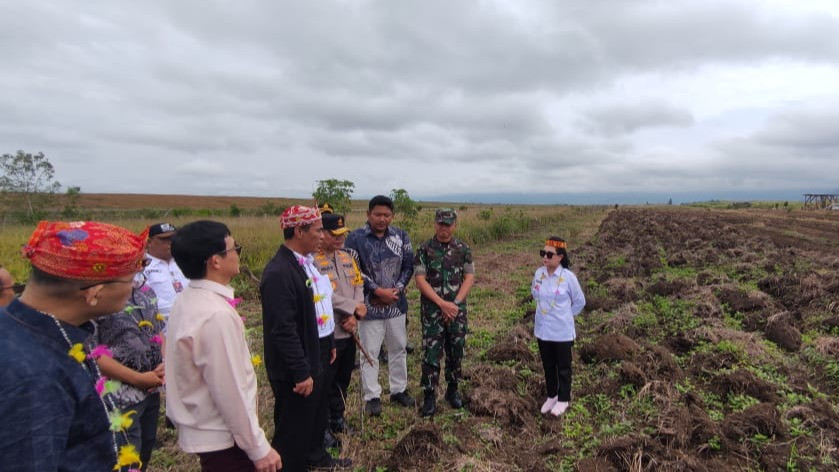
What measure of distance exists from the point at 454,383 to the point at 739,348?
11.1 feet

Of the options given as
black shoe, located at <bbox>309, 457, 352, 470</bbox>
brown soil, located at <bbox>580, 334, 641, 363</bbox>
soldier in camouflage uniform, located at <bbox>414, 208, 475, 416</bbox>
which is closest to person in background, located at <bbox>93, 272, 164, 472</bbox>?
black shoe, located at <bbox>309, 457, 352, 470</bbox>

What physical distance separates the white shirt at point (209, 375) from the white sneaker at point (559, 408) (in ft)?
9.09

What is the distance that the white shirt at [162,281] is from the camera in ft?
10.7

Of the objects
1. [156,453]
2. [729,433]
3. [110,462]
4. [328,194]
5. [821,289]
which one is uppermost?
[328,194]

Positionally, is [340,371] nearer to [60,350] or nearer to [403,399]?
[403,399]

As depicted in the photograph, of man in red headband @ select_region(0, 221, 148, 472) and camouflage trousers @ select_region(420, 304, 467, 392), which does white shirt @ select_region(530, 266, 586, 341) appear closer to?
camouflage trousers @ select_region(420, 304, 467, 392)

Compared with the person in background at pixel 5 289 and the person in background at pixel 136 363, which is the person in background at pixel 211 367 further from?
the person in background at pixel 5 289

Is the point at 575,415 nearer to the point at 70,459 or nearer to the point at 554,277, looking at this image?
the point at 554,277

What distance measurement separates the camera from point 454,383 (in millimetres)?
3967

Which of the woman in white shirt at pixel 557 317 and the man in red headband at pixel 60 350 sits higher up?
the man in red headband at pixel 60 350

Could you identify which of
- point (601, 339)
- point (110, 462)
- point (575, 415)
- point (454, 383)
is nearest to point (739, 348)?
point (601, 339)

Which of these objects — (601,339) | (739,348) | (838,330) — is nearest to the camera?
(739,348)

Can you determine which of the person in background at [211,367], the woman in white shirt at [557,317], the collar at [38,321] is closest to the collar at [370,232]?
the woman in white shirt at [557,317]

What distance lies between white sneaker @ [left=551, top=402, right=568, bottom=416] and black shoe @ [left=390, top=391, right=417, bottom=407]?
4.21ft
